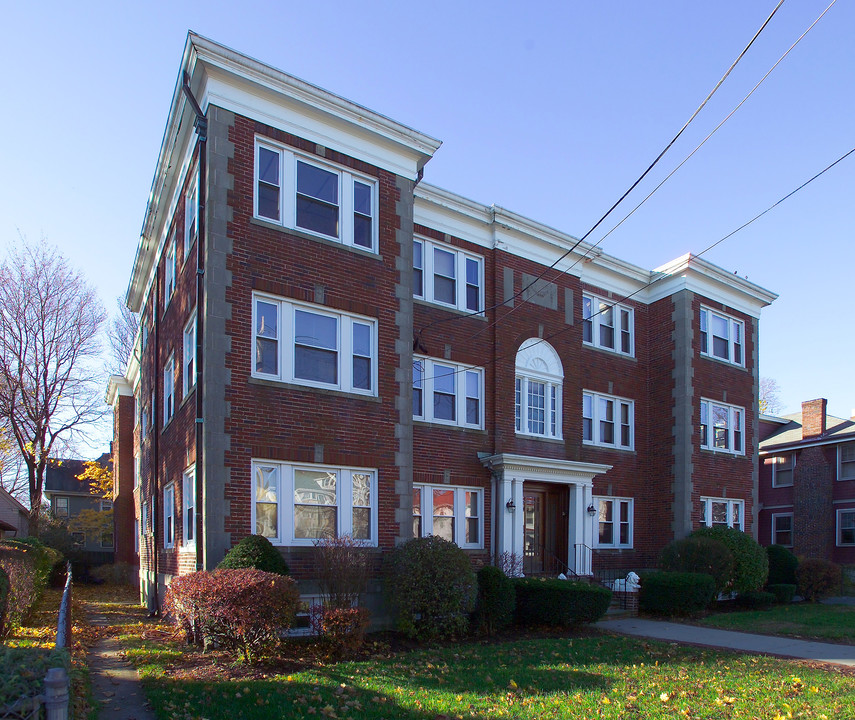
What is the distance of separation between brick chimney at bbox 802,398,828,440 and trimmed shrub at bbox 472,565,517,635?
23.7m

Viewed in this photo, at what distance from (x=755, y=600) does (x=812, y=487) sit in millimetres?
13914

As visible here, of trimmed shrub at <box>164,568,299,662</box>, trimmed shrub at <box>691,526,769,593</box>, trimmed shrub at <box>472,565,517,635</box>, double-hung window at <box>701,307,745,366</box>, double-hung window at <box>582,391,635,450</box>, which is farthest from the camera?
double-hung window at <box>701,307,745,366</box>

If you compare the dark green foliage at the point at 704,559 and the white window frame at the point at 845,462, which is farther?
the white window frame at the point at 845,462

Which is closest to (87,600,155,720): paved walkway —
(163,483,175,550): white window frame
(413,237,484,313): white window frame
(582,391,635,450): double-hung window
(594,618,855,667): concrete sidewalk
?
(163,483,175,550): white window frame

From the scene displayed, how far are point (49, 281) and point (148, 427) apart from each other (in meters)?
15.5

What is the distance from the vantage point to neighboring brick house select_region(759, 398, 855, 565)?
98.8 feet

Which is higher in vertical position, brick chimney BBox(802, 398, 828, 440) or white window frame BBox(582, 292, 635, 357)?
white window frame BBox(582, 292, 635, 357)

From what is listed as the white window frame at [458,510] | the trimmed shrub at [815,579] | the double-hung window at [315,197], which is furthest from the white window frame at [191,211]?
the trimmed shrub at [815,579]

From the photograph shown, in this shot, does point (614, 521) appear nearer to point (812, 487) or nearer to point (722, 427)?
point (722, 427)

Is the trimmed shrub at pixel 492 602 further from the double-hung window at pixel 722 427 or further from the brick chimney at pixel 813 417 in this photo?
the brick chimney at pixel 813 417

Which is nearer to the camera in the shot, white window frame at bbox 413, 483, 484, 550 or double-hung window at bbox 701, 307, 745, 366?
white window frame at bbox 413, 483, 484, 550

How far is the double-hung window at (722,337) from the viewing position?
23.3 meters

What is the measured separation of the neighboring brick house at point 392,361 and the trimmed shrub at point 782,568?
4.82 ft

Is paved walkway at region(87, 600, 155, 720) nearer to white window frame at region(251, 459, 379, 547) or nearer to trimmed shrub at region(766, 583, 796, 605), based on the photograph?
white window frame at region(251, 459, 379, 547)
